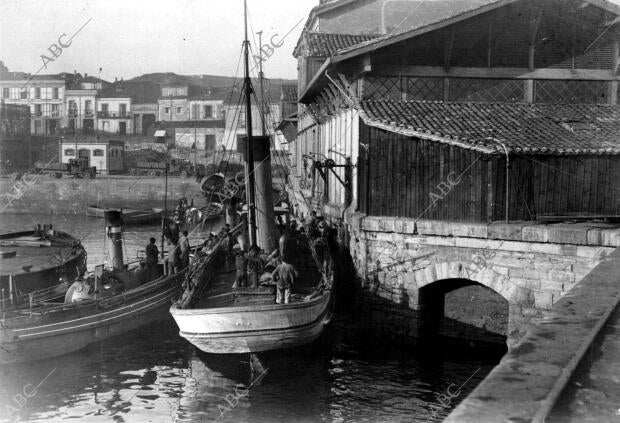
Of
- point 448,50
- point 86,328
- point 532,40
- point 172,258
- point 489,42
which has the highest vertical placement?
point 532,40

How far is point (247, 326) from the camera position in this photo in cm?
1523

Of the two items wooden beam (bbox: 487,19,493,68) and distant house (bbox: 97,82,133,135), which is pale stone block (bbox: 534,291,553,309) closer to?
wooden beam (bbox: 487,19,493,68)

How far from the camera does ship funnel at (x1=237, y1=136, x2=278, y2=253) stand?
20.9 metres

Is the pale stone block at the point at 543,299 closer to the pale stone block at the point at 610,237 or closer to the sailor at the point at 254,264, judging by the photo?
the pale stone block at the point at 610,237

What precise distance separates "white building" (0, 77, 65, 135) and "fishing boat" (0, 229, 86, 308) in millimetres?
57029

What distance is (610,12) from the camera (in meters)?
19.2

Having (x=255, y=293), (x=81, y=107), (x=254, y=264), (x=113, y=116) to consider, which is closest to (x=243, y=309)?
(x=255, y=293)

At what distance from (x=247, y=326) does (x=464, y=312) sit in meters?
6.48

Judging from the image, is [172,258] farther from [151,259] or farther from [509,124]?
[509,124]

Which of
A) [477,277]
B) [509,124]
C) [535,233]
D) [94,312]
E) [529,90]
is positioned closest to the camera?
[535,233]

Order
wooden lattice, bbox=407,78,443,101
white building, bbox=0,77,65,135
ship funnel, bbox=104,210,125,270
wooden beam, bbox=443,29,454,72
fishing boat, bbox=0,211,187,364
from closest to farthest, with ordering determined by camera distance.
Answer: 1. fishing boat, bbox=0,211,187,364
2. wooden beam, bbox=443,29,454,72
3. wooden lattice, bbox=407,78,443,101
4. ship funnel, bbox=104,210,125,270
5. white building, bbox=0,77,65,135

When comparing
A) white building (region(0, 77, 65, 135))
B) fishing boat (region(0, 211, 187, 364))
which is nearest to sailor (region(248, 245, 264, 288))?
fishing boat (region(0, 211, 187, 364))

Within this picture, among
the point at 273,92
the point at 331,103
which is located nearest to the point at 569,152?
the point at 331,103

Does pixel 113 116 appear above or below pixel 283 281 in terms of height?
above
